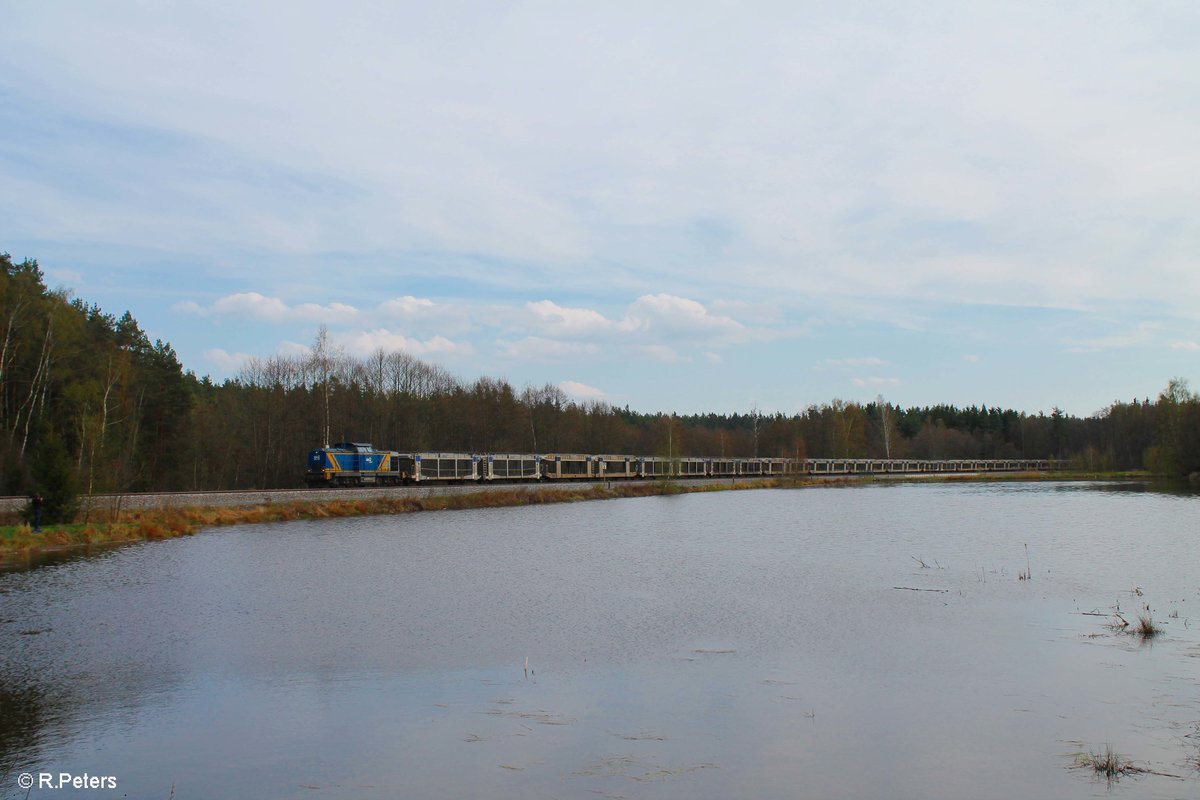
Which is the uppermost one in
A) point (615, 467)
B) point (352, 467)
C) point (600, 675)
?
point (352, 467)

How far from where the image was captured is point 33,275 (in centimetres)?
5084

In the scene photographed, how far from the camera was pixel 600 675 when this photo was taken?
14.1 m

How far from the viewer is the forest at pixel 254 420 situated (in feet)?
144

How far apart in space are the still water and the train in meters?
27.4

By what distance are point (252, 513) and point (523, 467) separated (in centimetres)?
3461

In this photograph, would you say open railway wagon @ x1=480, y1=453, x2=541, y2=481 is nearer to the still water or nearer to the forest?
the forest

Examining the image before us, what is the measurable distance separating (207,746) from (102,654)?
20.6 feet

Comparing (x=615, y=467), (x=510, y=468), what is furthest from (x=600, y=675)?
(x=615, y=467)

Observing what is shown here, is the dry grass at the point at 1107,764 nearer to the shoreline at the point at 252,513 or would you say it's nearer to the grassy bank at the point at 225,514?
the shoreline at the point at 252,513

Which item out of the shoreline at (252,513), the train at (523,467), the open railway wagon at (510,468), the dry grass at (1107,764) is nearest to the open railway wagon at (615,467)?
the train at (523,467)

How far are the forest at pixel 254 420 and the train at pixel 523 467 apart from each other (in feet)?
13.9

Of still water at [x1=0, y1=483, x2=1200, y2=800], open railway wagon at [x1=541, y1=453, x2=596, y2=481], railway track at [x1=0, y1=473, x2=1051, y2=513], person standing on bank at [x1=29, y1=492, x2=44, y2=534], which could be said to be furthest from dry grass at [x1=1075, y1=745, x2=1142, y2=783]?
open railway wagon at [x1=541, y1=453, x2=596, y2=481]

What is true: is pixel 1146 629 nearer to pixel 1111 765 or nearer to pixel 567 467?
pixel 1111 765

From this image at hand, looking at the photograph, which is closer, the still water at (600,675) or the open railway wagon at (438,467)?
the still water at (600,675)
